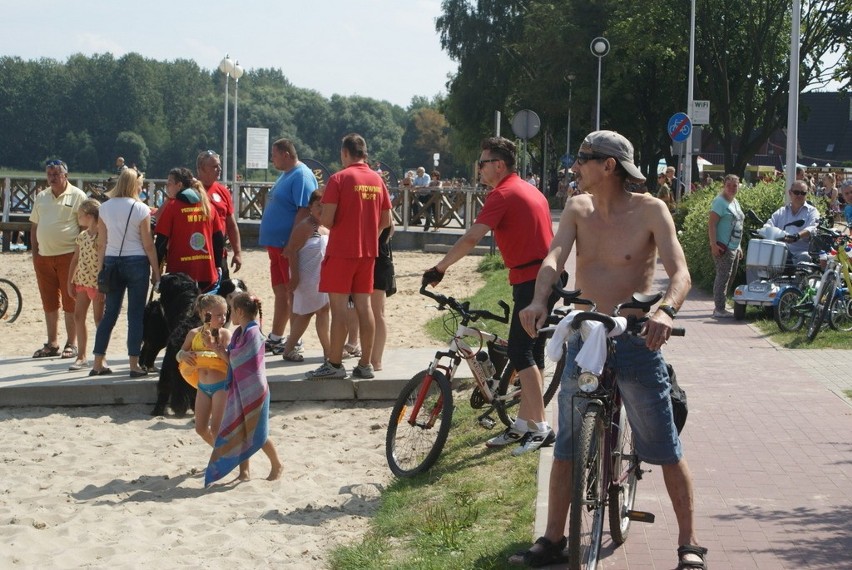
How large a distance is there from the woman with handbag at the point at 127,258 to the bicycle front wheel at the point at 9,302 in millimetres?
5925

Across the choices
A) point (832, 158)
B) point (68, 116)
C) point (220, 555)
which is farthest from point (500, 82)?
point (68, 116)

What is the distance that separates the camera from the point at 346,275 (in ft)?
30.3

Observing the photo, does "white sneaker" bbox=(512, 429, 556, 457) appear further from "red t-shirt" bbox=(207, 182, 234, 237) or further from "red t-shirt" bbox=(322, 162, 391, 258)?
"red t-shirt" bbox=(207, 182, 234, 237)

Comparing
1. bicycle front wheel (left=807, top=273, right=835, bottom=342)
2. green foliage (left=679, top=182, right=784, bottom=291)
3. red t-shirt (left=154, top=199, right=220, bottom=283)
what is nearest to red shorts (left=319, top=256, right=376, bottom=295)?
red t-shirt (left=154, top=199, right=220, bottom=283)

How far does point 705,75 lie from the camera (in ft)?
163

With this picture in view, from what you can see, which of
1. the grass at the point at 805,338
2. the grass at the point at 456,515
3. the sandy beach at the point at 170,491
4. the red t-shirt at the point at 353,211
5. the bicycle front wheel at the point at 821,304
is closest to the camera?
the grass at the point at 456,515

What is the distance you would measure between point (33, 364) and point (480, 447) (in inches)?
196

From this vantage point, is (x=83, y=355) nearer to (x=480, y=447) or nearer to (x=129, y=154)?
(x=480, y=447)

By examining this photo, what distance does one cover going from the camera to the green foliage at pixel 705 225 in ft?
56.5

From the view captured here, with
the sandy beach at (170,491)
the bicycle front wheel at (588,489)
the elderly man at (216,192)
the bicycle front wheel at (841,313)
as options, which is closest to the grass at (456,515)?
the sandy beach at (170,491)

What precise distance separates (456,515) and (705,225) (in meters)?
13.0

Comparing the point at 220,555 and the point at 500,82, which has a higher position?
the point at 500,82

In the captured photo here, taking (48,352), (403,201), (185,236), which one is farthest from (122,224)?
(403,201)

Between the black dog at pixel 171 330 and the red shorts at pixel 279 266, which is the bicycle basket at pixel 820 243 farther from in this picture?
the black dog at pixel 171 330
